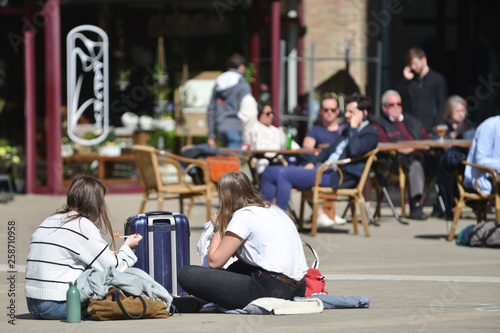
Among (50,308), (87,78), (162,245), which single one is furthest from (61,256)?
(87,78)

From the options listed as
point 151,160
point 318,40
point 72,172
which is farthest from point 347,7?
point 151,160

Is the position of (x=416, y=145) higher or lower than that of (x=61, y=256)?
higher

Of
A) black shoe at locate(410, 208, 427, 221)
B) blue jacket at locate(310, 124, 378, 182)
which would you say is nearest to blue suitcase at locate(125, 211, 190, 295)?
blue jacket at locate(310, 124, 378, 182)

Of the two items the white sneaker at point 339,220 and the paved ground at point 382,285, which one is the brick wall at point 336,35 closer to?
the paved ground at point 382,285

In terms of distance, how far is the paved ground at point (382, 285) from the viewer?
5.56m

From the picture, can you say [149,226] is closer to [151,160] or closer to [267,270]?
[267,270]

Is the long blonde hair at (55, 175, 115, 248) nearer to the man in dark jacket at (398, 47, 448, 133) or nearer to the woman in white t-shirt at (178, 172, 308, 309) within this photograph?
the woman in white t-shirt at (178, 172, 308, 309)

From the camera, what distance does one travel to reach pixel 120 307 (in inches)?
225

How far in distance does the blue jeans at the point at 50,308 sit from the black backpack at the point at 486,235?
4600 mm

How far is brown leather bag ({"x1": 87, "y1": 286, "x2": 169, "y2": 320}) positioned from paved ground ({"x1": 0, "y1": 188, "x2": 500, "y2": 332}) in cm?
6

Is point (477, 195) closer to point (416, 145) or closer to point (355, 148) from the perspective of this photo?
point (355, 148)

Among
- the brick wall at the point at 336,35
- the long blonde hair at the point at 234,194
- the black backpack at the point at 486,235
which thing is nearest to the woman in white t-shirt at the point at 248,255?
the long blonde hair at the point at 234,194

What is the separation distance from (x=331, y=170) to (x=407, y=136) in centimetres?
188

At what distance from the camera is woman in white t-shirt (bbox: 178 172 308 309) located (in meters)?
5.94
